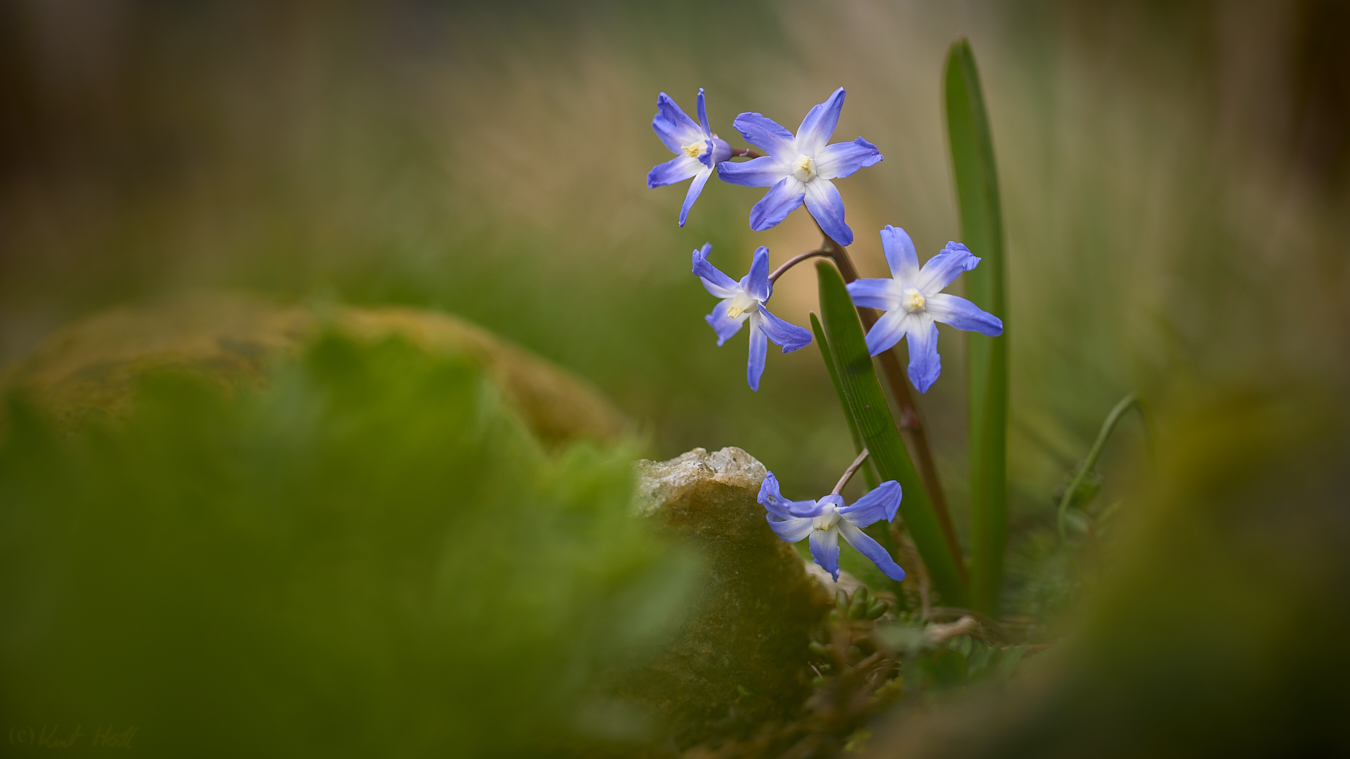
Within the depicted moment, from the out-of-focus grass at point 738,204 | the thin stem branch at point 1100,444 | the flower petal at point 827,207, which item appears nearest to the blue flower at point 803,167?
the flower petal at point 827,207

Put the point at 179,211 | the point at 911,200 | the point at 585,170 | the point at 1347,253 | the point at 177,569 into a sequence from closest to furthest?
the point at 177,569 < the point at 1347,253 < the point at 911,200 < the point at 585,170 < the point at 179,211

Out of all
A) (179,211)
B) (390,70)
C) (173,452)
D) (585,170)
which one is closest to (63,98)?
(179,211)

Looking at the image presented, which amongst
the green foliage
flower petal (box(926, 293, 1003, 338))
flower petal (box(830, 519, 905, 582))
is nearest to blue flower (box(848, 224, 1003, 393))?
flower petal (box(926, 293, 1003, 338))

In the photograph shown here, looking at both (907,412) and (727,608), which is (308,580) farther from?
(907,412)

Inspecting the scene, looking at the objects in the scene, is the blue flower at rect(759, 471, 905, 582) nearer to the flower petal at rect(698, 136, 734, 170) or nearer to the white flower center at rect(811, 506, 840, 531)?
the white flower center at rect(811, 506, 840, 531)

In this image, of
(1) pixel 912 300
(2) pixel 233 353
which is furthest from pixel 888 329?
(2) pixel 233 353

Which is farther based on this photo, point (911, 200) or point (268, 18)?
point (268, 18)

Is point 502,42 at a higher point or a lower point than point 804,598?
higher

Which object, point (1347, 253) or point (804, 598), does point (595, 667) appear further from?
point (1347, 253)
